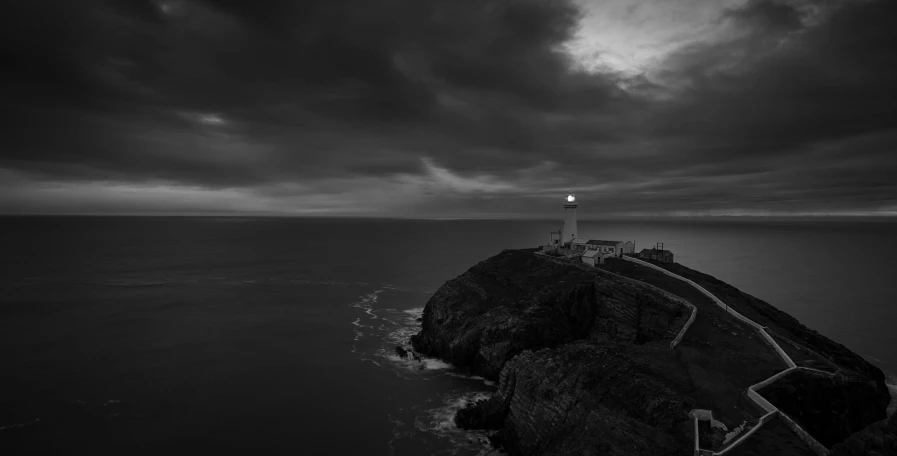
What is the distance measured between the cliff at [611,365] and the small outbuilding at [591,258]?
629cm

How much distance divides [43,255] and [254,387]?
434ft

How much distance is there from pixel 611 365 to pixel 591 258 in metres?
28.0

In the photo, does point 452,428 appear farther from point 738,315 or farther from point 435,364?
point 738,315

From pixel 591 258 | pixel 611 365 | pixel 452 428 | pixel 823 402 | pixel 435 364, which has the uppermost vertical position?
pixel 591 258

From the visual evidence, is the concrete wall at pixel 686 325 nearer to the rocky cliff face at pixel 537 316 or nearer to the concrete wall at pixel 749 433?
the rocky cliff face at pixel 537 316

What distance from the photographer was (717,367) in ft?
89.7

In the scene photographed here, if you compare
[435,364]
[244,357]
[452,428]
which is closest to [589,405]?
[452,428]

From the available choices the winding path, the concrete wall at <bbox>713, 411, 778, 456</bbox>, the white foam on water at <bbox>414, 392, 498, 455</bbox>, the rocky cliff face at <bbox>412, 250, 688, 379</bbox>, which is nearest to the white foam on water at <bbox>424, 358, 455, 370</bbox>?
the rocky cliff face at <bbox>412, 250, 688, 379</bbox>

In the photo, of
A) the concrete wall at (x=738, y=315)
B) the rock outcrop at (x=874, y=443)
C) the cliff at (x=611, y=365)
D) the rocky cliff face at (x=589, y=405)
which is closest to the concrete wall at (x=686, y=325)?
the cliff at (x=611, y=365)

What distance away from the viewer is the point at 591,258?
176 ft

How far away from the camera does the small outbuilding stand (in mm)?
53656

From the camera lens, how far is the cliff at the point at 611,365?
23172 mm

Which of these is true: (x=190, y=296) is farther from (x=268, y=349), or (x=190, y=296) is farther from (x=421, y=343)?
(x=421, y=343)

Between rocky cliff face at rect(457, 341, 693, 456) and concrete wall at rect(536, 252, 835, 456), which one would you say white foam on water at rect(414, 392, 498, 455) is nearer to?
rocky cliff face at rect(457, 341, 693, 456)
